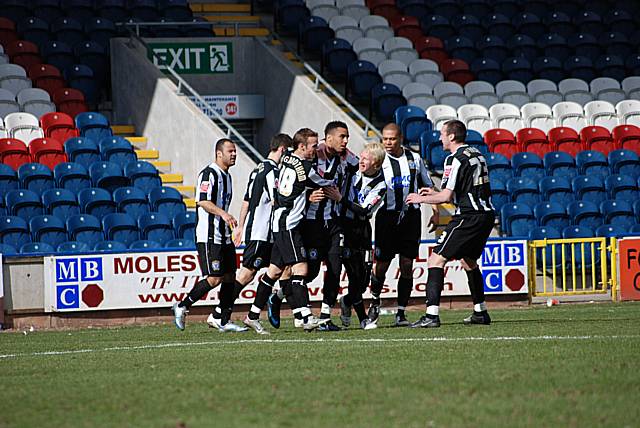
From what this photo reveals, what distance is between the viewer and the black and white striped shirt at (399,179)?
12922mm

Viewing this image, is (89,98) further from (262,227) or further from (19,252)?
(262,227)

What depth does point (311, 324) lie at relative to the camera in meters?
12.2

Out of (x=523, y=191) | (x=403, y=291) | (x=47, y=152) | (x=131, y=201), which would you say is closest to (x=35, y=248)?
(x=131, y=201)

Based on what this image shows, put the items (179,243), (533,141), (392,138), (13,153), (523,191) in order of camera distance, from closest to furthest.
A: 1. (392,138)
2. (179,243)
3. (13,153)
4. (523,191)
5. (533,141)

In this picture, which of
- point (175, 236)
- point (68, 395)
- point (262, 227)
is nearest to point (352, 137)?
point (175, 236)

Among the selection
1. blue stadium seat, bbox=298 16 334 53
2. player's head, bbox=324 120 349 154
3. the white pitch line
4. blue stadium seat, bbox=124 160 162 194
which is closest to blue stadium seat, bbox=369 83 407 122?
blue stadium seat, bbox=298 16 334 53

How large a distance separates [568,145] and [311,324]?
12.8 metres

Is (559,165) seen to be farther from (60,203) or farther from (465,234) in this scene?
(465,234)

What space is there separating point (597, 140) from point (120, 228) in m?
10.7

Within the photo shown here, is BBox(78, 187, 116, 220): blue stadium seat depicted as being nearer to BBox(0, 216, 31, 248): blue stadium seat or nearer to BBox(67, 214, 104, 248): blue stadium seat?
BBox(67, 214, 104, 248): blue stadium seat

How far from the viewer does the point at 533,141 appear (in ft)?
75.8

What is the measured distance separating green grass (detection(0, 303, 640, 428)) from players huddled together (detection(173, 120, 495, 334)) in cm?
79

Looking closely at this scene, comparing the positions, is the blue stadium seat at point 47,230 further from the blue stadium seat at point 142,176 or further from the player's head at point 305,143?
the player's head at point 305,143

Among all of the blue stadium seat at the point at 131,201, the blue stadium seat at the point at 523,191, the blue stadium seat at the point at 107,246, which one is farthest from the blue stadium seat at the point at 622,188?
the blue stadium seat at the point at 107,246
